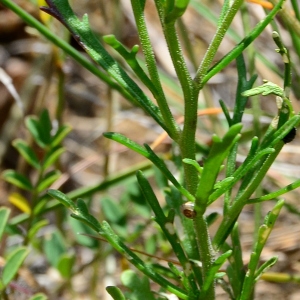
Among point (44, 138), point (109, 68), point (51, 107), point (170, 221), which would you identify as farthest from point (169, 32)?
point (51, 107)

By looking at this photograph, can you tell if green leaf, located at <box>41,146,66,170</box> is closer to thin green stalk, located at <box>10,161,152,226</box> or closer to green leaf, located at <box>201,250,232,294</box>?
thin green stalk, located at <box>10,161,152,226</box>

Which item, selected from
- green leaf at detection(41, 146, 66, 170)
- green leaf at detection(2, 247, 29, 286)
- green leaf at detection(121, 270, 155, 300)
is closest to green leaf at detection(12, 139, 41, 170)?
green leaf at detection(41, 146, 66, 170)

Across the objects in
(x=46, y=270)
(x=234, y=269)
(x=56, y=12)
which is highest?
(x=56, y=12)

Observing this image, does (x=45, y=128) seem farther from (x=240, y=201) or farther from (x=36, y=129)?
(x=240, y=201)

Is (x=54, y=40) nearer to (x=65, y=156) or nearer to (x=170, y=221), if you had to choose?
(x=170, y=221)

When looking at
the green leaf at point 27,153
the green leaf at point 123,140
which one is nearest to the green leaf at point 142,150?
the green leaf at point 123,140
